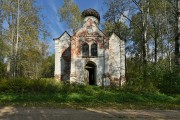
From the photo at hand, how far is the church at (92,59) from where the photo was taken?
1311 inches

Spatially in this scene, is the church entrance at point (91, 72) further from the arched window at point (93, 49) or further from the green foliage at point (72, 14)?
the green foliage at point (72, 14)

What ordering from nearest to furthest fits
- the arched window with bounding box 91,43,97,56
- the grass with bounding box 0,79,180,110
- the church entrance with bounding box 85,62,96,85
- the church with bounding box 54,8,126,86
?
1. the grass with bounding box 0,79,180,110
2. the church with bounding box 54,8,126,86
3. the church entrance with bounding box 85,62,96,85
4. the arched window with bounding box 91,43,97,56

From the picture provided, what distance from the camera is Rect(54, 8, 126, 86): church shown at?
3330 centimetres

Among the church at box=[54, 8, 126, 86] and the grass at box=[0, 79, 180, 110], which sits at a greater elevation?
the church at box=[54, 8, 126, 86]

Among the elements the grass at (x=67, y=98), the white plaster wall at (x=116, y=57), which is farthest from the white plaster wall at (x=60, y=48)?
the grass at (x=67, y=98)

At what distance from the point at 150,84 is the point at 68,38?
1725cm

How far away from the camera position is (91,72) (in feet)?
114

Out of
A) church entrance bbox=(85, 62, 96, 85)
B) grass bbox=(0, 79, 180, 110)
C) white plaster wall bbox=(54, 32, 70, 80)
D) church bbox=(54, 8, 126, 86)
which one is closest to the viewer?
grass bbox=(0, 79, 180, 110)

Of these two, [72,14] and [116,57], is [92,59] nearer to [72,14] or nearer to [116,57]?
[116,57]

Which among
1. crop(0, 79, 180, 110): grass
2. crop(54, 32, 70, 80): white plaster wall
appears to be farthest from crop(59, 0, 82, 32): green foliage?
crop(0, 79, 180, 110): grass

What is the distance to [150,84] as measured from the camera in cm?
2177

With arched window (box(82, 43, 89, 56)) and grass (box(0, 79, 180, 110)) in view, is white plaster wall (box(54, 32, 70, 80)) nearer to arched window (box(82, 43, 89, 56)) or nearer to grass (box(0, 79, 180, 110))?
arched window (box(82, 43, 89, 56))

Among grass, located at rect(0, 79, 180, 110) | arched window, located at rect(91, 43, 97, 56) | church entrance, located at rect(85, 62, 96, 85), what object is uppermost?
arched window, located at rect(91, 43, 97, 56)

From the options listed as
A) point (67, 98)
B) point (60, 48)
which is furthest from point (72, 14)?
point (67, 98)
